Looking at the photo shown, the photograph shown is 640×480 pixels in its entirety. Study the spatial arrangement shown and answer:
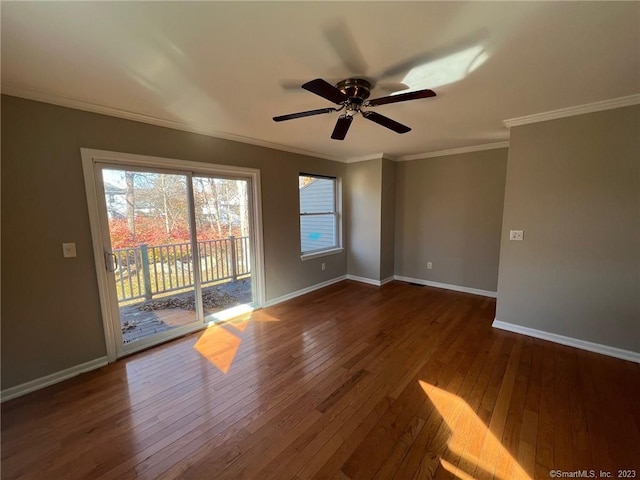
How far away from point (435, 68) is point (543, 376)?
2581mm

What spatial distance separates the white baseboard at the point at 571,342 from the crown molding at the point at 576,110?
2.20 meters

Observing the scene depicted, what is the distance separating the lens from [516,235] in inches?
113

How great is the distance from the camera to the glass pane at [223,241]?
316 cm

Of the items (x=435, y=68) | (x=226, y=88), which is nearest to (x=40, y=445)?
(x=226, y=88)

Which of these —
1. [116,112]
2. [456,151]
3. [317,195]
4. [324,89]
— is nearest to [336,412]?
[324,89]

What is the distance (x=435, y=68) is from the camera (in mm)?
1700

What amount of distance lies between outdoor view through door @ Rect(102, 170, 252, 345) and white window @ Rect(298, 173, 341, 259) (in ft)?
3.60

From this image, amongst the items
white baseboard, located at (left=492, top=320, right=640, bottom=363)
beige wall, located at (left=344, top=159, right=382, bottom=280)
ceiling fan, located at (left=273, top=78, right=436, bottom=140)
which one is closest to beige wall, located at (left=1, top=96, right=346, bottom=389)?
ceiling fan, located at (left=273, top=78, right=436, bottom=140)

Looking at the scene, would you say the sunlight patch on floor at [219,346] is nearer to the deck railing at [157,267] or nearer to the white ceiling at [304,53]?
the deck railing at [157,267]

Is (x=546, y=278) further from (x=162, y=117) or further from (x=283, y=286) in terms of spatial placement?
(x=162, y=117)


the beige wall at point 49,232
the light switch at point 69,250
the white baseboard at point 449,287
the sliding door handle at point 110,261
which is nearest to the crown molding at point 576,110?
the white baseboard at point 449,287

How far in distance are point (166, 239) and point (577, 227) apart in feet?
13.8

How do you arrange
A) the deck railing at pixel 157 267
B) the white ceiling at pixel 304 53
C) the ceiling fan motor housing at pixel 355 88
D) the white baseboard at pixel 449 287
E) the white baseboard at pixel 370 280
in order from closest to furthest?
the white ceiling at pixel 304 53
the ceiling fan motor housing at pixel 355 88
the deck railing at pixel 157 267
the white baseboard at pixel 449 287
the white baseboard at pixel 370 280

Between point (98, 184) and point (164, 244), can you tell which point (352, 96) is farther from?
point (164, 244)
